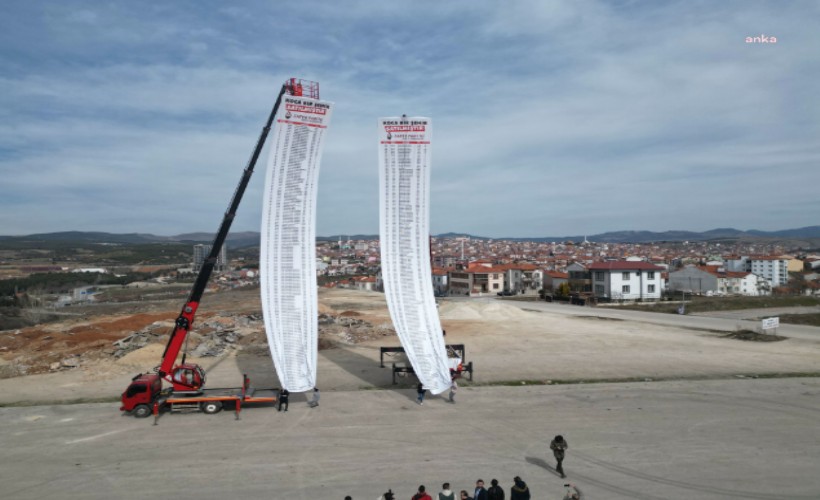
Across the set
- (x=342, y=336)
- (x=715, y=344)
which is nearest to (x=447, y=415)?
(x=342, y=336)

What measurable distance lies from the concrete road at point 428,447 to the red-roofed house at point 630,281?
45.5 meters

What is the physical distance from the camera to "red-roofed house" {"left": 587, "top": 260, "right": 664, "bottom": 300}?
64750mm

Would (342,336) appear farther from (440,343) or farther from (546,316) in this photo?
(546,316)

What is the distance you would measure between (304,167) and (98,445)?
10899 mm

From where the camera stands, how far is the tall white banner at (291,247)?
58.6 feet

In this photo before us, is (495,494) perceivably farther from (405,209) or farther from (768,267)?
(768,267)

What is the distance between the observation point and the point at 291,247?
1806cm

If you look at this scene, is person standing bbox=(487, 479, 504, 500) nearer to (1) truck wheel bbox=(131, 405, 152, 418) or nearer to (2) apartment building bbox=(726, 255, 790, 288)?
(1) truck wheel bbox=(131, 405, 152, 418)

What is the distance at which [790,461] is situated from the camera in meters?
13.6

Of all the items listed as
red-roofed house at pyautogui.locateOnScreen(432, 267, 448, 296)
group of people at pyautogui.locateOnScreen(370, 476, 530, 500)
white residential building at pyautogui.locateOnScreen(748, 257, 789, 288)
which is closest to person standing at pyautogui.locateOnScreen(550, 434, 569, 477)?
group of people at pyautogui.locateOnScreen(370, 476, 530, 500)

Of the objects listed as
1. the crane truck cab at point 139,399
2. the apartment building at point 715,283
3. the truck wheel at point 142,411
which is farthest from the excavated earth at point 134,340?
the apartment building at point 715,283

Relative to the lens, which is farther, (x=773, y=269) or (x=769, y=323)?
(x=773, y=269)

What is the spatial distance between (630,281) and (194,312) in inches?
2333

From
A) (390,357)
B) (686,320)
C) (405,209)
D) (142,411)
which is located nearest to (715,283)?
(686,320)
